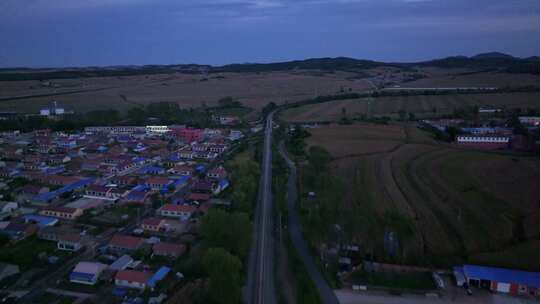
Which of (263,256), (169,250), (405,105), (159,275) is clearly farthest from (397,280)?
(405,105)

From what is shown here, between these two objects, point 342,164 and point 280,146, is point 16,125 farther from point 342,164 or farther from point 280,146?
point 342,164

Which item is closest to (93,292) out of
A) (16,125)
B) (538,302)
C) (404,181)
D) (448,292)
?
(448,292)

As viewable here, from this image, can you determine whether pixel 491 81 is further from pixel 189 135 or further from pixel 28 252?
pixel 28 252

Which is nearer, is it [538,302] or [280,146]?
[538,302]

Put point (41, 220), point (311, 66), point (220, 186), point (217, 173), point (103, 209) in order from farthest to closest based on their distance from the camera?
point (311, 66) → point (217, 173) → point (220, 186) → point (103, 209) → point (41, 220)

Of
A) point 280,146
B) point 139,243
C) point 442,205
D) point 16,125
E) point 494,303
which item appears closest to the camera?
point 494,303

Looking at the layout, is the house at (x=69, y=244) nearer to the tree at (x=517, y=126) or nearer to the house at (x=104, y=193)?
the house at (x=104, y=193)

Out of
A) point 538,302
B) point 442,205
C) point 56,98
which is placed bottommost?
point 538,302

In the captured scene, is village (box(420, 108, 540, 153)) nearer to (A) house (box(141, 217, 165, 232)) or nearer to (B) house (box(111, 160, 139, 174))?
(A) house (box(141, 217, 165, 232))

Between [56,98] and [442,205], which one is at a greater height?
[56,98]
